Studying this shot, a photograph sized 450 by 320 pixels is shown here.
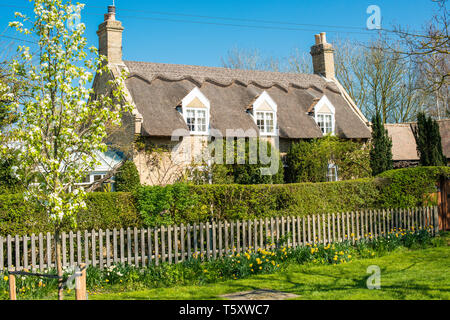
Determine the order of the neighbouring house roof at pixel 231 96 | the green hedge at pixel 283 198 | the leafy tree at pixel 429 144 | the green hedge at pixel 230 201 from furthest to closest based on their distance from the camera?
the leafy tree at pixel 429 144
the neighbouring house roof at pixel 231 96
the green hedge at pixel 283 198
the green hedge at pixel 230 201

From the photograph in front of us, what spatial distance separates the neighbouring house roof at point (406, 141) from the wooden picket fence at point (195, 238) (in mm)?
16415

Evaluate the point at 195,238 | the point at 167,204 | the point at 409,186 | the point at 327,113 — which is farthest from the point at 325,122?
the point at 195,238

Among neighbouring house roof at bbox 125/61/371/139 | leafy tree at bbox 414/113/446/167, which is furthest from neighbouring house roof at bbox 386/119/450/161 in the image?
leafy tree at bbox 414/113/446/167

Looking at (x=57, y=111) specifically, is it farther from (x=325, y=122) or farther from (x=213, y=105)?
(x=325, y=122)

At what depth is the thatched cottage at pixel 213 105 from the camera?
20688mm

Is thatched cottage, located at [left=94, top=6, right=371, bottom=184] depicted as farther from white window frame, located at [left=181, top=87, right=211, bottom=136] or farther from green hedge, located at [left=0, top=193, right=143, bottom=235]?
green hedge, located at [left=0, top=193, right=143, bottom=235]

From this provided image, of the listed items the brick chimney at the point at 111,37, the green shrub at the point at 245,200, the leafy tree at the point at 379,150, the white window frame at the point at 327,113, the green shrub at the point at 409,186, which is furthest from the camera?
the white window frame at the point at 327,113

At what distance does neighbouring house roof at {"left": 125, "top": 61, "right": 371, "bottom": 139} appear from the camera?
2127cm

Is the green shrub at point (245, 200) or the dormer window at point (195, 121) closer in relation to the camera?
the green shrub at point (245, 200)

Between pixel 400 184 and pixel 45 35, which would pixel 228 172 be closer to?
pixel 400 184

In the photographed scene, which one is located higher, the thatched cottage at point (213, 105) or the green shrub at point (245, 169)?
the thatched cottage at point (213, 105)

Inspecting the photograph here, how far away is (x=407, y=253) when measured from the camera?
12.8 m

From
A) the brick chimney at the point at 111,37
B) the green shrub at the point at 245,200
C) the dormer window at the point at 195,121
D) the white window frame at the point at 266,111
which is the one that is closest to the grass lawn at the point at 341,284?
the green shrub at the point at 245,200

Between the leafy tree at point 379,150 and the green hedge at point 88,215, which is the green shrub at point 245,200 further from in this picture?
the leafy tree at point 379,150
